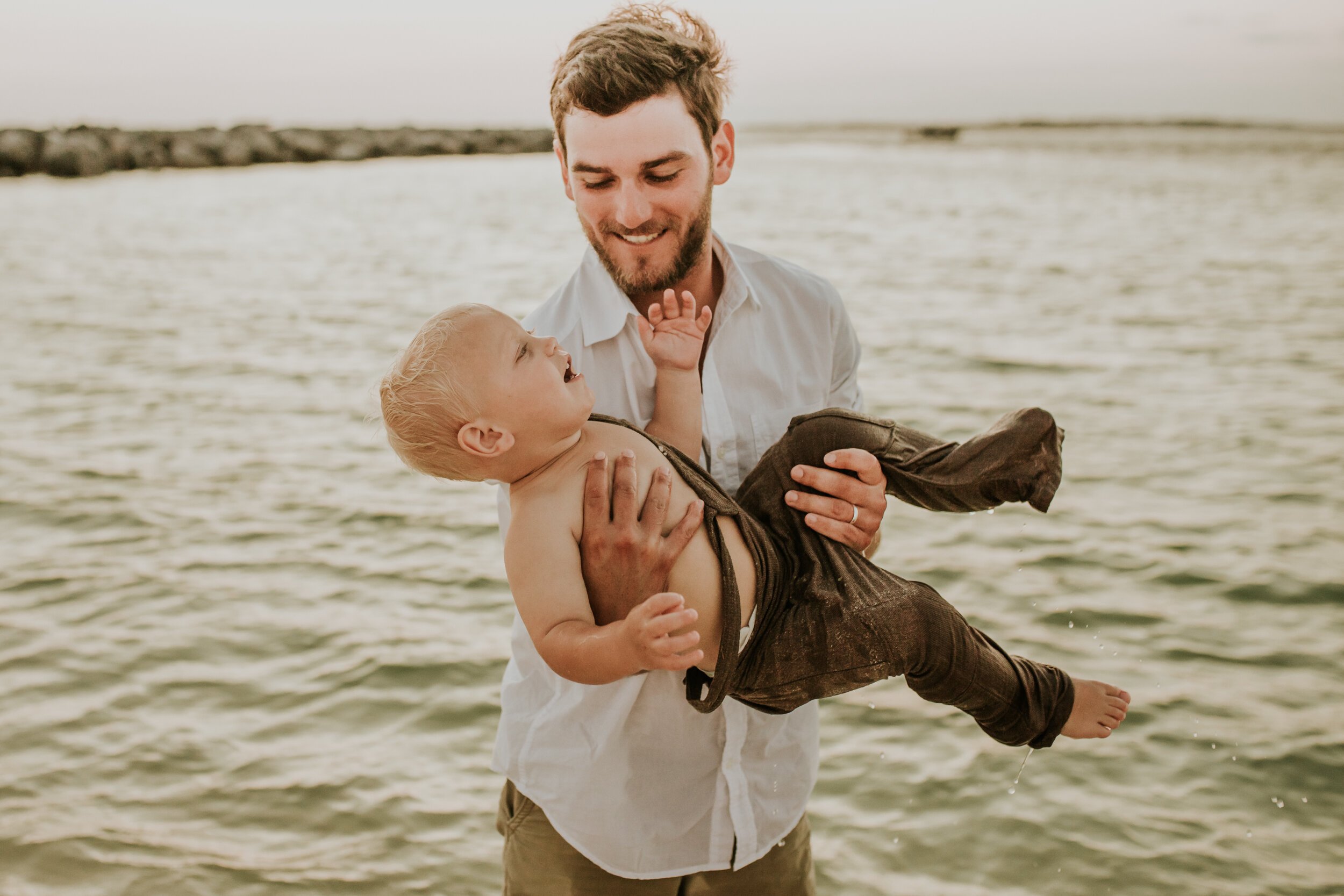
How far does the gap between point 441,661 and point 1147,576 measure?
373 cm

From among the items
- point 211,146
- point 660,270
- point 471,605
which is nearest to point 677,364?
point 660,270

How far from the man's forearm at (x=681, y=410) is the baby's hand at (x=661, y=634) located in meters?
0.66

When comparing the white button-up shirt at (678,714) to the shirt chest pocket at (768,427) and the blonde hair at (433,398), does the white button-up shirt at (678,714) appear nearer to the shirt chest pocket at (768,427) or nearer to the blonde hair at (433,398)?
the shirt chest pocket at (768,427)

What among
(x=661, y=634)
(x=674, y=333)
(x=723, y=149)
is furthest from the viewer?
(x=723, y=149)

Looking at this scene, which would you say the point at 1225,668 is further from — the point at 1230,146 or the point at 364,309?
the point at 1230,146

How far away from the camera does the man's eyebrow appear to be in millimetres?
2303

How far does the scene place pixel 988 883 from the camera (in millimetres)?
3643

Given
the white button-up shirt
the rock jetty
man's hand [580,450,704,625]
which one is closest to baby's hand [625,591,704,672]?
man's hand [580,450,704,625]

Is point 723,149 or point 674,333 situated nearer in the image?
point 674,333

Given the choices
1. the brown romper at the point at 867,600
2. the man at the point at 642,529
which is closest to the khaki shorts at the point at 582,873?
the man at the point at 642,529

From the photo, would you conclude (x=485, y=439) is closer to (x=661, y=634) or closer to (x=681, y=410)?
(x=681, y=410)

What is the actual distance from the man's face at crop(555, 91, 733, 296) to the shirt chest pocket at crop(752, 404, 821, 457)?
0.40 metres

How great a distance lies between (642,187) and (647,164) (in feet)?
0.16

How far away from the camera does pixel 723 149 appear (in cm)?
257
